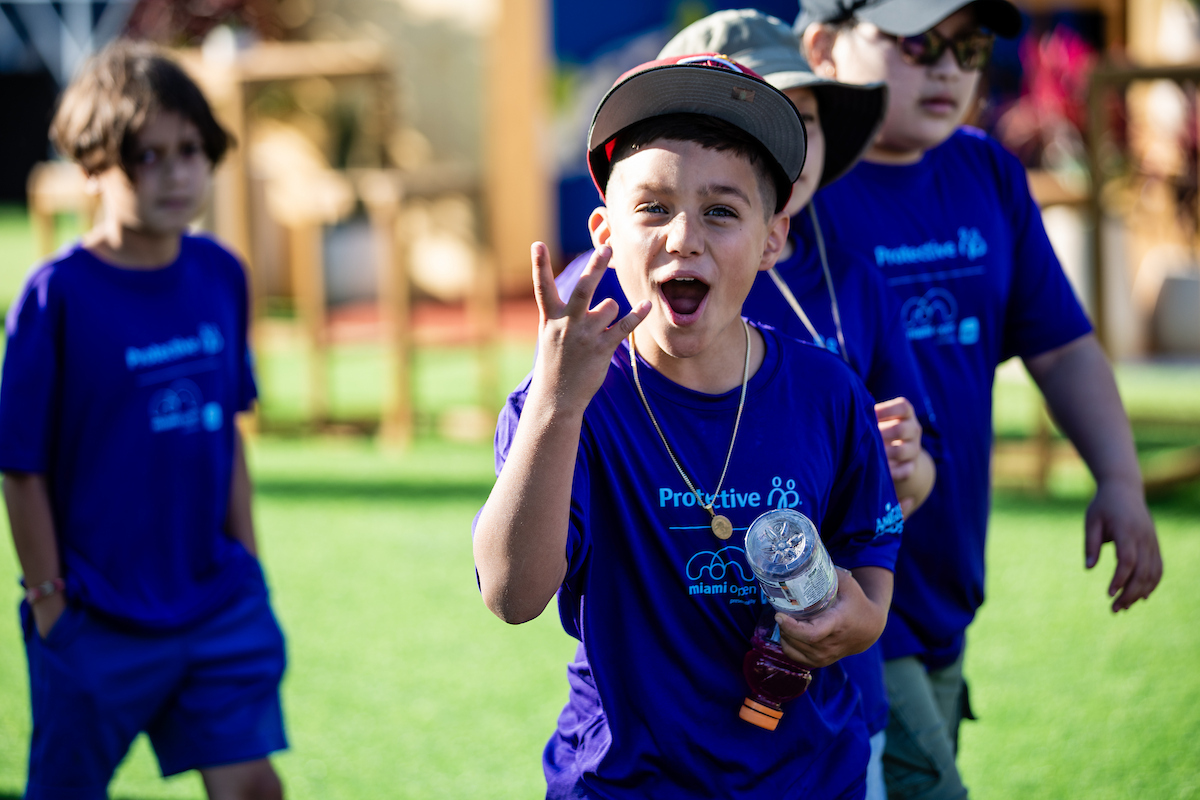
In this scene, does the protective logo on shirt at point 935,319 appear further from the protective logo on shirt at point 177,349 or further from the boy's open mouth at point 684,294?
the protective logo on shirt at point 177,349

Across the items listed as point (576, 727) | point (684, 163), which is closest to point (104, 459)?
point (576, 727)

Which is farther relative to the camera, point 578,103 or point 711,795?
point 578,103

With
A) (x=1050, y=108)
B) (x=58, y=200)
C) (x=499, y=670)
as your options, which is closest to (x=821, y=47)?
(x=499, y=670)

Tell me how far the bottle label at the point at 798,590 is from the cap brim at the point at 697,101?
63cm

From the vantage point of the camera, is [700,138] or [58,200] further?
[58,200]

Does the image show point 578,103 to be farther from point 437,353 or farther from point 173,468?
point 173,468

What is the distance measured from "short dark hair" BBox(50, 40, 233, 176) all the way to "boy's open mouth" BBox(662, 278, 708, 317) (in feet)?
5.88

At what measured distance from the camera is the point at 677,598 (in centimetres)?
186

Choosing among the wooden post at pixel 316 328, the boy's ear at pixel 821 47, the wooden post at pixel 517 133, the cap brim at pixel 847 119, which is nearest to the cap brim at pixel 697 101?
the cap brim at pixel 847 119

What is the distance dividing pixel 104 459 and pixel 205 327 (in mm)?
445

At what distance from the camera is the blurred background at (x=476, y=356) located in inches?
162

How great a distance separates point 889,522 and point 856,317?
0.52m

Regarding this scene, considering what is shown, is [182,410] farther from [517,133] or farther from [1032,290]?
[517,133]

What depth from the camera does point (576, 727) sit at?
1.94 meters
